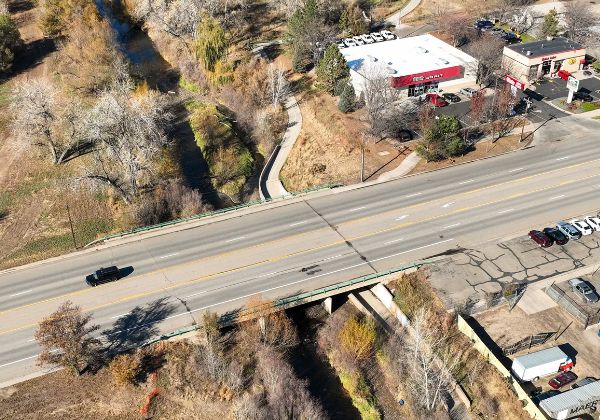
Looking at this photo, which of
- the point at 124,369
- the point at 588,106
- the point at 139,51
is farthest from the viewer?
the point at 139,51

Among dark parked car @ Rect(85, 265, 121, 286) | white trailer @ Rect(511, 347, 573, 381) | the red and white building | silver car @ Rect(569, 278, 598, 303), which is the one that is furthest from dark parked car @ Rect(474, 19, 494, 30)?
dark parked car @ Rect(85, 265, 121, 286)

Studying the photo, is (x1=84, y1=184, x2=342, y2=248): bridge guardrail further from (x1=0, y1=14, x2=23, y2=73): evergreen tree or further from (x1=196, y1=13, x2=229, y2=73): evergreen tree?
(x1=0, y1=14, x2=23, y2=73): evergreen tree

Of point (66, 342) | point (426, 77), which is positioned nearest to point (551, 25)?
point (426, 77)

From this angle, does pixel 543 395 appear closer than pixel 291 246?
Yes

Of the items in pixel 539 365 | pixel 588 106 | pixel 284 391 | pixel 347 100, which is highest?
pixel 347 100

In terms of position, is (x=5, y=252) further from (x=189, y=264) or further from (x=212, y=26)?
(x=212, y=26)

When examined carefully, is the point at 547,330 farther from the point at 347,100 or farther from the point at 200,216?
the point at 347,100

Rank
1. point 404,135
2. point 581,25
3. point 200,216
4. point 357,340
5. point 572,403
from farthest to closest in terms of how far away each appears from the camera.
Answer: point 581,25, point 404,135, point 200,216, point 357,340, point 572,403
